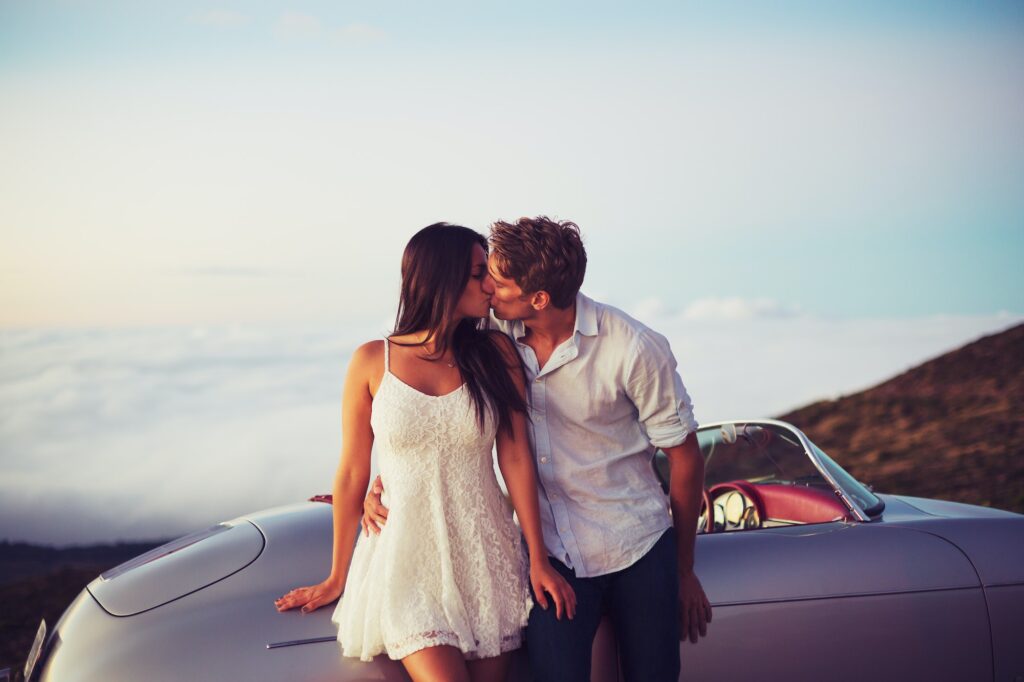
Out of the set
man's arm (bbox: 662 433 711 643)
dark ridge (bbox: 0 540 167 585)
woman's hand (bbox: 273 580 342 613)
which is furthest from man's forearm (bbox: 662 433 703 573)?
dark ridge (bbox: 0 540 167 585)

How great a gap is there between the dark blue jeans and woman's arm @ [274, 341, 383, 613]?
553 mm

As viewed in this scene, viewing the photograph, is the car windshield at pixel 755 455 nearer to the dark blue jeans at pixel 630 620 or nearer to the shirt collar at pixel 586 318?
the dark blue jeans at pixel 630 620

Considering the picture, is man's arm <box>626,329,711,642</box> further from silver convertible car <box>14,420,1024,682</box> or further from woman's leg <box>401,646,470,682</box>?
woman's leg <box>401,646,470,682</box>

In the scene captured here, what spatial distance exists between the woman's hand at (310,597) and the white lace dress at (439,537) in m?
0.05

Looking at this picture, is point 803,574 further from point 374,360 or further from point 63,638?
point 63,638

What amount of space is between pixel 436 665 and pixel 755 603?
1.00 meters

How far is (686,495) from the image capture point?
262 centimetres

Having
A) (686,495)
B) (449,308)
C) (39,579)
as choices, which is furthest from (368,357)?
(39,579)

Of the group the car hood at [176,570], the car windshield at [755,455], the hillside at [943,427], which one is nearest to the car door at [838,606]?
the car windshield at [755,455]

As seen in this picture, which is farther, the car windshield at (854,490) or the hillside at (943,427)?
the hillside at (943,427)

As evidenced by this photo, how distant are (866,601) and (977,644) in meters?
0.43

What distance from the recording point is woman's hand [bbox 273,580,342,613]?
2.40 metres

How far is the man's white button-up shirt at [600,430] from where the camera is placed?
252 cm

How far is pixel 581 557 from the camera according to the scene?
2498 millimetres
